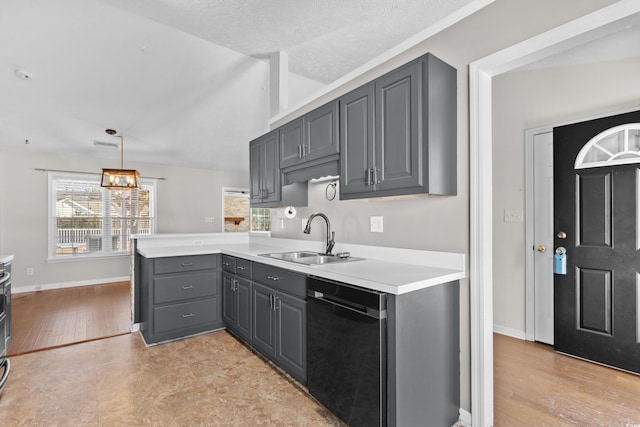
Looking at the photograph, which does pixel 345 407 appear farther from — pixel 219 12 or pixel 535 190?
pixel 219 12

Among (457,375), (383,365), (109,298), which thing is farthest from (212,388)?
(109,298)

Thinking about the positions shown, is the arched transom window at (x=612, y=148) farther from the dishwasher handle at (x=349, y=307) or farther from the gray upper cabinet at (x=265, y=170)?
the gray upper cabinet at (x=265, y=170)

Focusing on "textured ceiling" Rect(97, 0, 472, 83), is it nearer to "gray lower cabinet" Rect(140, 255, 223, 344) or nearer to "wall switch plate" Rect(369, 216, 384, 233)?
"wall switch plate" Rect(369, 216, 384, 233)

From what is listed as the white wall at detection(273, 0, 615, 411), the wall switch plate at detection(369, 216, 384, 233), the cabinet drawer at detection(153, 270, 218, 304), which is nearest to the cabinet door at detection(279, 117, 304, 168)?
the white wall at detection(273, 0, 615, 411)

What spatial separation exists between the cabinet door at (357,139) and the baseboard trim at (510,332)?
2523mm

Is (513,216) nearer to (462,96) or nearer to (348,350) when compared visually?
(462,96)

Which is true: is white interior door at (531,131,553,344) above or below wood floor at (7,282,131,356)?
above

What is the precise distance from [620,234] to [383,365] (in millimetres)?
2350

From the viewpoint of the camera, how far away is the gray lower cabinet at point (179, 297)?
310cm

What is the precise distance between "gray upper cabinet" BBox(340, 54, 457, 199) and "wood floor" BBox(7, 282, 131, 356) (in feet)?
11.0

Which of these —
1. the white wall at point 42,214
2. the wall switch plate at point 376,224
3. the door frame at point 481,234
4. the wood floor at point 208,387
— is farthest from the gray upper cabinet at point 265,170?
the white wall at point 42,214

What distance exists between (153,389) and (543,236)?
366 cm

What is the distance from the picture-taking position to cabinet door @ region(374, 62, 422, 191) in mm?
1760

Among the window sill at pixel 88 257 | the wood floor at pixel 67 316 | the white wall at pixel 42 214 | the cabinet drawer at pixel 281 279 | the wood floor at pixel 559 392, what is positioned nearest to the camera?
the wood floor at pixel 559 392
